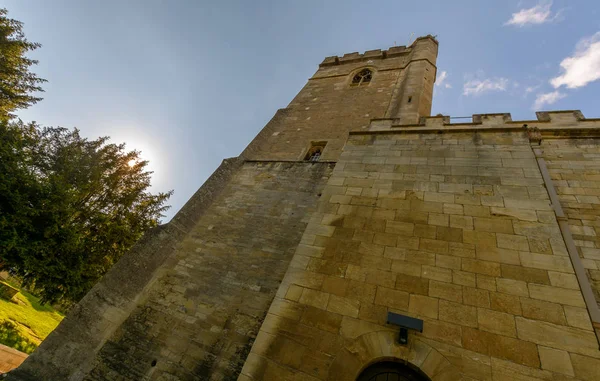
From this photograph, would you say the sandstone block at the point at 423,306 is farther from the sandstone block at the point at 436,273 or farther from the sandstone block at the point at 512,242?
the sandstone block at the point at 512,242

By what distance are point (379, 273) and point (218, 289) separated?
3971 mm

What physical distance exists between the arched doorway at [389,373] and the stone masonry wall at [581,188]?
Result: 8.66 ft

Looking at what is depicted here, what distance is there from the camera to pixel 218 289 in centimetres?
595

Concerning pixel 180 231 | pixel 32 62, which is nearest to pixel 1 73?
pixel 32 62

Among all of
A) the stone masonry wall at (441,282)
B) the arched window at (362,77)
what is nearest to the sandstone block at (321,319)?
the stone masonry wall at (441,282)

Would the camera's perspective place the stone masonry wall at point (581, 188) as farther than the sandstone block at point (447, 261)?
Yes

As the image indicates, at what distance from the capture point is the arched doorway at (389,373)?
3.03m

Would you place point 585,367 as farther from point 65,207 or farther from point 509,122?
point 65,207

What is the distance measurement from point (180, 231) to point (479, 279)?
700cm

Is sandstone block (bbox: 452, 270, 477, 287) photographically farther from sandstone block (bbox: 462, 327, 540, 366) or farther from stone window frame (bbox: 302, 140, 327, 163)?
stone window frame (bbox: 302, 140, 327, 163)

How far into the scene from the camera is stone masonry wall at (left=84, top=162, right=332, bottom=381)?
5.08 metres

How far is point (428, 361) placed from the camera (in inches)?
113

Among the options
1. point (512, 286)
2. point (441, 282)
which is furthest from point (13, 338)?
point (512, 286)

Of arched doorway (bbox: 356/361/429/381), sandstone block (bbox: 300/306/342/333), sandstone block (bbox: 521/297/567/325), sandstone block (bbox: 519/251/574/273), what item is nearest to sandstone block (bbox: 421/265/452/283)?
sandstone block (bbox: 521/297/567/325)
